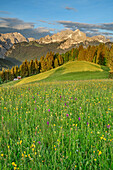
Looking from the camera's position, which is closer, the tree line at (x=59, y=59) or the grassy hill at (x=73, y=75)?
the grassy hill at (x=73, y=75)

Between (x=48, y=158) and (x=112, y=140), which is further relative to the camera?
(x=112, y=140)

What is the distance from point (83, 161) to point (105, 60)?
307ft

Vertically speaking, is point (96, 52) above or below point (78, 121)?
above

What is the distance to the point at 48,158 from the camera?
12.2ft

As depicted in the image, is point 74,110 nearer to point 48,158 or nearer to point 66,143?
point 66,143

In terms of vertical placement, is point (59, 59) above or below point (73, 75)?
above

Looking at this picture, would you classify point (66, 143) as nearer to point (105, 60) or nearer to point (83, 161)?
point (83, 161)

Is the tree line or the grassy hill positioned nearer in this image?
the grassy hill

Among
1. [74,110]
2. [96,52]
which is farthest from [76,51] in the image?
[74,110]

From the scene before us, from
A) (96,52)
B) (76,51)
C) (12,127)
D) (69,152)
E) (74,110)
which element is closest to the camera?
(69,152)

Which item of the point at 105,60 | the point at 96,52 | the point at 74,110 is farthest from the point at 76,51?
the point at 74,110

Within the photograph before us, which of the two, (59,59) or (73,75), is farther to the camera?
(59,59)

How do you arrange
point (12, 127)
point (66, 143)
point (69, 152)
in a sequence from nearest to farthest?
point (69, 152) → point (66, 143) → point (12, 127)

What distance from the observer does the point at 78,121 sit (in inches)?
238
